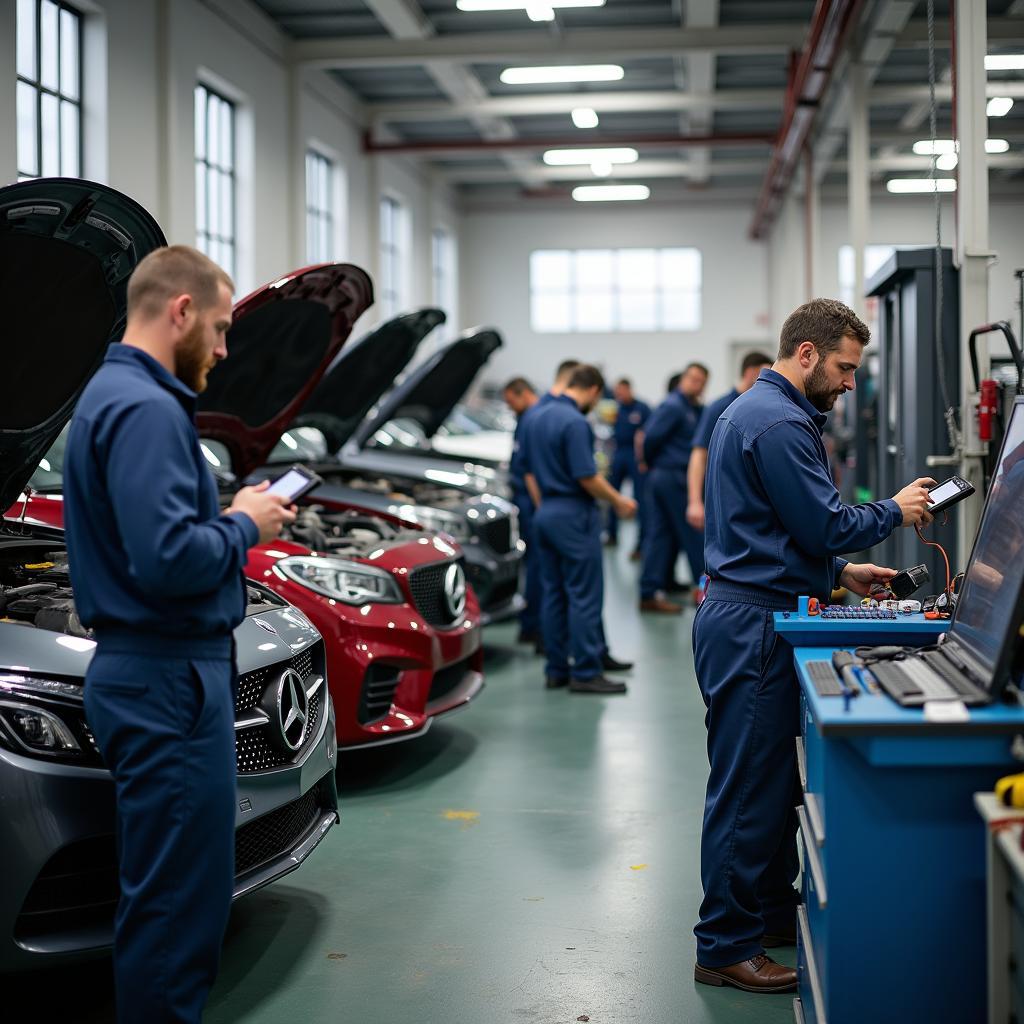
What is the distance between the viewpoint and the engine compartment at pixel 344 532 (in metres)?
5.28

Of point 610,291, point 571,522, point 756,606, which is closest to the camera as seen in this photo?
point 756,606

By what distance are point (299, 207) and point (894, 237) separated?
536 inches

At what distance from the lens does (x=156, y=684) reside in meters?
2.31

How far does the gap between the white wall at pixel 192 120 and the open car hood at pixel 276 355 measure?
3.55 m

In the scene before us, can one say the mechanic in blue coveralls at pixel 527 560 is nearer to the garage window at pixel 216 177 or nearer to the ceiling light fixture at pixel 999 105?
the garage window at pixel 216 177

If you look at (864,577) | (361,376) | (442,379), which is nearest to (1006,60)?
(442,379)

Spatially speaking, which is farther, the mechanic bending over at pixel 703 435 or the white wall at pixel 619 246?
the white wall at pixel 619 246

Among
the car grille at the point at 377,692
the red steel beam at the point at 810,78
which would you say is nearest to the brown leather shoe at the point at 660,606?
the red steel beam at the point at 810,78

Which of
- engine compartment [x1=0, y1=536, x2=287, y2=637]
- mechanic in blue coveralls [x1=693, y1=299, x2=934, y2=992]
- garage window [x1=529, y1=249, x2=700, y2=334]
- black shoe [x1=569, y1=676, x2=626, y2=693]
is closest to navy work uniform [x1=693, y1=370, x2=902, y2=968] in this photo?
mechanic in blue coveralls [x1=693, y1=299, x2=934, y2=992]

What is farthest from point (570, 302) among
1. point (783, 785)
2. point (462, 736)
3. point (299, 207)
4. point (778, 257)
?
point (783, 785)

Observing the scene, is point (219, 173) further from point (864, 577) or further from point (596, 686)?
point (864, 577)

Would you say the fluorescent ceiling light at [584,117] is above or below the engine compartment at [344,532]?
above

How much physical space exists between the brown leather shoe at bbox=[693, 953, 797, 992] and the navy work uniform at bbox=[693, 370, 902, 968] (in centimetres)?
2

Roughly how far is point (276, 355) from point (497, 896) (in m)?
2.56
